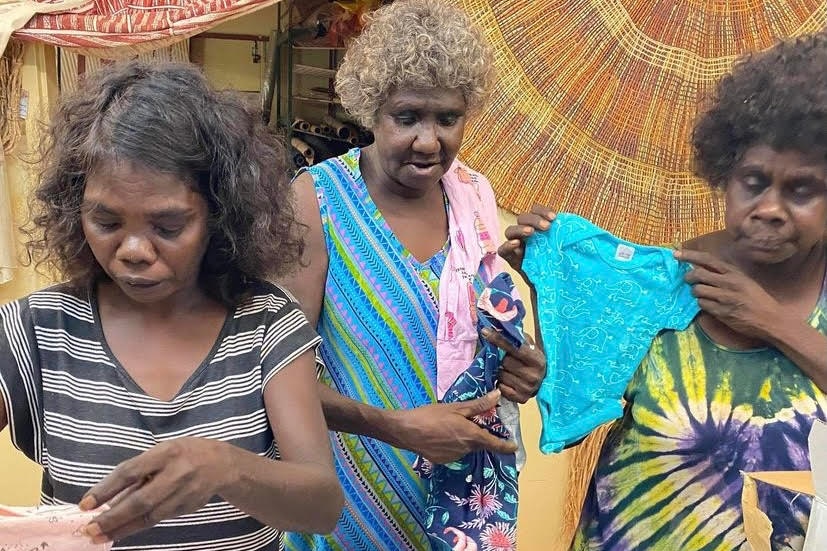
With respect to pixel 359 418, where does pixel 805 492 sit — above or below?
above

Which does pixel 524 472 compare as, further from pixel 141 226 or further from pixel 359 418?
pixel 141 226

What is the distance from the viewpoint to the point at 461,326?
5.23ft

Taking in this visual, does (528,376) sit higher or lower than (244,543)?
higher

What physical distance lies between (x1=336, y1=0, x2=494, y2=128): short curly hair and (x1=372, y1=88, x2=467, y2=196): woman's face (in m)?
0.02

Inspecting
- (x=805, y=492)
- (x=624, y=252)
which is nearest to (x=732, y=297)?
(x=624, y=252)

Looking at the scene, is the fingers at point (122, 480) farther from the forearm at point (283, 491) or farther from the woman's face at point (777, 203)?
the woman's face at point (777, 203)

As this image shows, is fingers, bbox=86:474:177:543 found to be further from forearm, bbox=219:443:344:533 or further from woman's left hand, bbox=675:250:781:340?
woman's left hand, bbox=675:250:781:340

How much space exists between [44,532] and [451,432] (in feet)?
2.21

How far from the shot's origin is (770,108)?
120 cm

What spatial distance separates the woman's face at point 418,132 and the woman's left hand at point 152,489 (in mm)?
775

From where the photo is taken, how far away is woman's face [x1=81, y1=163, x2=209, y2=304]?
43.1 inches

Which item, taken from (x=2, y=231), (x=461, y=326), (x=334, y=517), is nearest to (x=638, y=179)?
(x=461, y=326)

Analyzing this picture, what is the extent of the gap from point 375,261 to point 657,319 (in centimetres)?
52

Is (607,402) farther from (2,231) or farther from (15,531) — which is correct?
(2,231)
